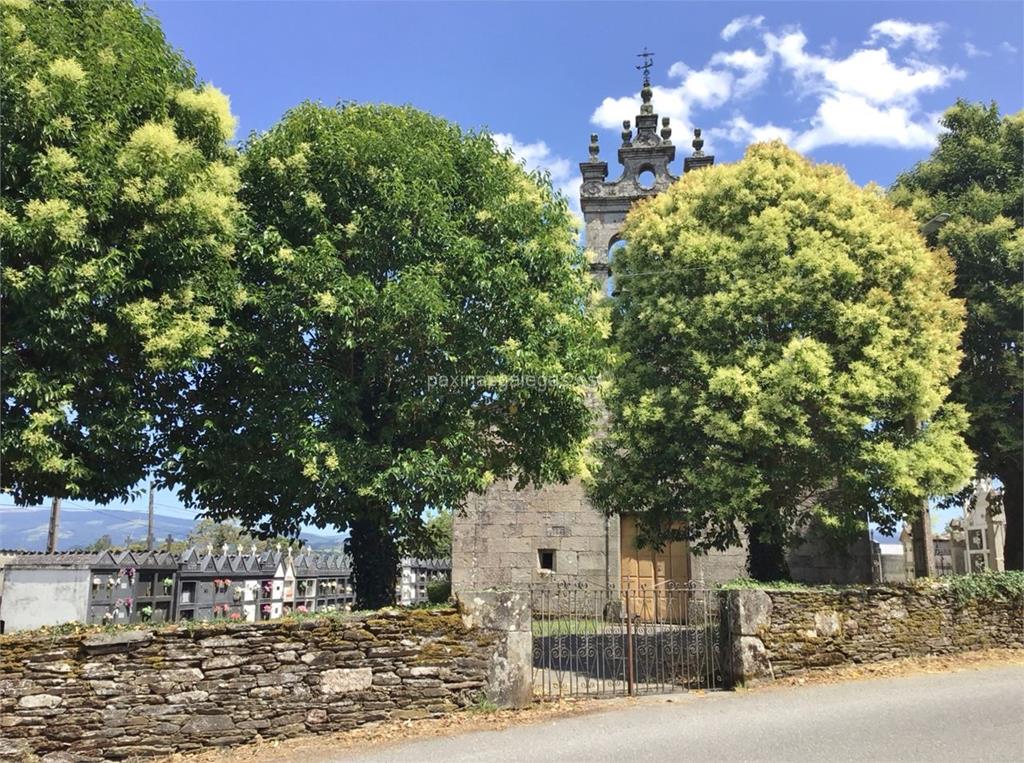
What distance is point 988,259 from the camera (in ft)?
49.4

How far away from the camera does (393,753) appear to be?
7137mm

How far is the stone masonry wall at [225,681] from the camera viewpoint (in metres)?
6.80

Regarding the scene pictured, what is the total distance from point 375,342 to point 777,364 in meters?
6.54

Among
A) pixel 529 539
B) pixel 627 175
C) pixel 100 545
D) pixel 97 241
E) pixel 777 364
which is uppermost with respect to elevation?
pixel 627 175

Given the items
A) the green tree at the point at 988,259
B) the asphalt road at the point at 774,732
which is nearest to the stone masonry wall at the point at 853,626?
the asphalt road at the point at 774,732

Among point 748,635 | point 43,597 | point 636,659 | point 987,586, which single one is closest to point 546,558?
point 636,659

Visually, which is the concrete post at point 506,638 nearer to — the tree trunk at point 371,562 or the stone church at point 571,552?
the tree trunk at point 371,562

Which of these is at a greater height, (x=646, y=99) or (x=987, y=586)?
(x=646, y=99)

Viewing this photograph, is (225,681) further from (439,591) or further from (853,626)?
(439,591)

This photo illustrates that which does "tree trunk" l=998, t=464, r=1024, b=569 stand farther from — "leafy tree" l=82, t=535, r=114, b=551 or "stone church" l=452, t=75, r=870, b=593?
"leafy tree" l=82, t=535, r=114, b=551

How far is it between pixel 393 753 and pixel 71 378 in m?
5.21

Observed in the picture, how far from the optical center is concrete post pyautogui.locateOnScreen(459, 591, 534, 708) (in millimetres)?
8359

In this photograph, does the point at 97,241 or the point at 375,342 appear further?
the point at 375,342

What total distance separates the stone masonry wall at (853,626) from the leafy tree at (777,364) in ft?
4.44
